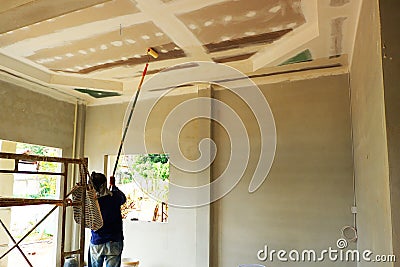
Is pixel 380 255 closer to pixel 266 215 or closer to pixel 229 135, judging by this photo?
pixel 266 215

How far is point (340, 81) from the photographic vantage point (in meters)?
4.16

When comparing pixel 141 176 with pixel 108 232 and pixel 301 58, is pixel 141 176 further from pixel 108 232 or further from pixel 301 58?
pixel 301 58

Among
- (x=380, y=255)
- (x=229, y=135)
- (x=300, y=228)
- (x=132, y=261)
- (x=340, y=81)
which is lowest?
(x=132, y=261)

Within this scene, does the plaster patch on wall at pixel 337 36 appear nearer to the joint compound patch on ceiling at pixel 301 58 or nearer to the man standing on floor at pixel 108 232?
the joint compound patch on ceiling at pixel 301 58

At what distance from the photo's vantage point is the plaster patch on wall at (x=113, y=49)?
11.2 feet

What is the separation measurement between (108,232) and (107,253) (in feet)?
0.99

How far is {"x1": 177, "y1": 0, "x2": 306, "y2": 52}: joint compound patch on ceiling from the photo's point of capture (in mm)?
2850

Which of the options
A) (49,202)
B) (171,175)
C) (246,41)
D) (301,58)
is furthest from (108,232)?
(301,58)

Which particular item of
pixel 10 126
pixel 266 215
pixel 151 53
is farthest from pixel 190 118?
pixel 10 126

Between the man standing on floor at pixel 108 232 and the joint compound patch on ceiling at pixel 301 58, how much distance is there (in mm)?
2561

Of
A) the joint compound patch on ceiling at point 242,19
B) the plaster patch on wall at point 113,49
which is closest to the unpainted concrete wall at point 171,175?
the plaster patch on wall at point 113,49

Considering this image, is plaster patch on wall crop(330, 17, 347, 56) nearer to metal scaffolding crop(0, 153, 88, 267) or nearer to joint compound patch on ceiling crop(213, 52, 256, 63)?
joint compound patch on ceiling crop(213, 52, 256, 63)

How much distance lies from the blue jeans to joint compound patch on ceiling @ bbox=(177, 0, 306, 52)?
2724 mm

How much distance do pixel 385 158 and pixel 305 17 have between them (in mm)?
1847
